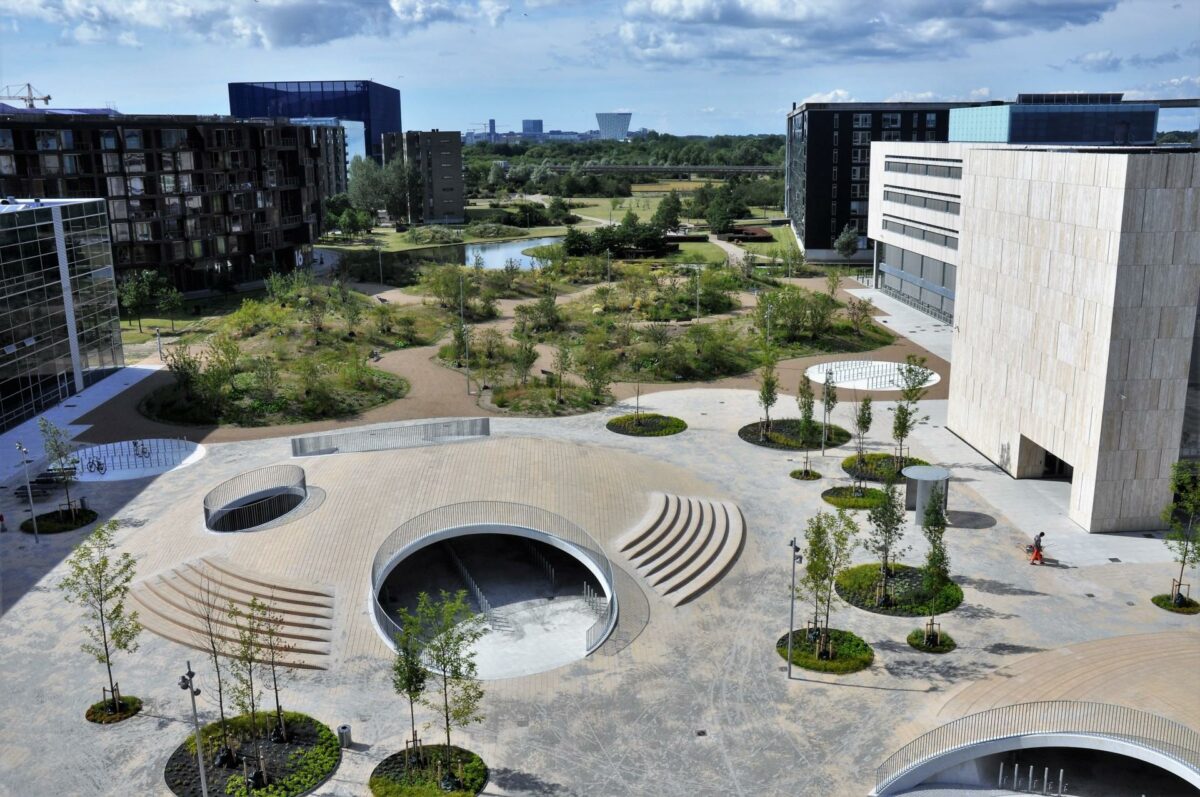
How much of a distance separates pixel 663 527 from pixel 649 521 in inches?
18.7

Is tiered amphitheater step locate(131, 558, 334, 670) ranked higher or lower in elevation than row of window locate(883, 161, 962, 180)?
lower

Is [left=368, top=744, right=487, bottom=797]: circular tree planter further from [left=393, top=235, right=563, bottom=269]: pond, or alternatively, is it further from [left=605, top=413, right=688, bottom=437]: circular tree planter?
[left=393, top=235, right=563, bottom=269]: pond

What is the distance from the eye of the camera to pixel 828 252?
306 feet

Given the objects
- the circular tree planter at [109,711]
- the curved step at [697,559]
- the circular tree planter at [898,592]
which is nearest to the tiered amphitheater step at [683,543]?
the curved step at [697,559]

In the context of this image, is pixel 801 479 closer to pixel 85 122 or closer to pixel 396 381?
pixel 396 381

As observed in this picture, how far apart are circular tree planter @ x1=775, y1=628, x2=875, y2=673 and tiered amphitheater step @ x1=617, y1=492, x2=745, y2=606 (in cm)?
367

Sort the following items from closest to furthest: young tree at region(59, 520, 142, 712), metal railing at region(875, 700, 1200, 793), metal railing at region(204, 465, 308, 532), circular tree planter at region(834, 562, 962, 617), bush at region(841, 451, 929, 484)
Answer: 1. metal railing at region(875, 700, 1200, 793)
2. young tree at region(59, 520, 142, 712)
3. circular tree planter at region(834, 562, 962, 617)
4. metal railing at region(204, 465, 308, 532)
5. bush at region(841, 451, 929, 484)

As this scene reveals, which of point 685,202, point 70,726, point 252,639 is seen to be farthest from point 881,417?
point 685,202

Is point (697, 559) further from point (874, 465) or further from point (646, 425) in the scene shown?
point (646, 425)

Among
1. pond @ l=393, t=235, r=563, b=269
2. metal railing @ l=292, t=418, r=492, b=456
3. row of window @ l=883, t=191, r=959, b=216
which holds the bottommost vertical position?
metal railing @ l=292, t=418, r=492, b=456

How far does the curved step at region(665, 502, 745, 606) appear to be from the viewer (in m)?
28.2

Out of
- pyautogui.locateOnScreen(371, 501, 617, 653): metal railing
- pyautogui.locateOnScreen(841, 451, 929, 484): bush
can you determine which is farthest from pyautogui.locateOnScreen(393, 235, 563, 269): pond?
pyautogui.locateOnScreen(371, 501, 617, 653): metal railing

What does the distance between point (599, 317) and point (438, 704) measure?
43.8 m

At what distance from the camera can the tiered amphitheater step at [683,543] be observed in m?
28.9
